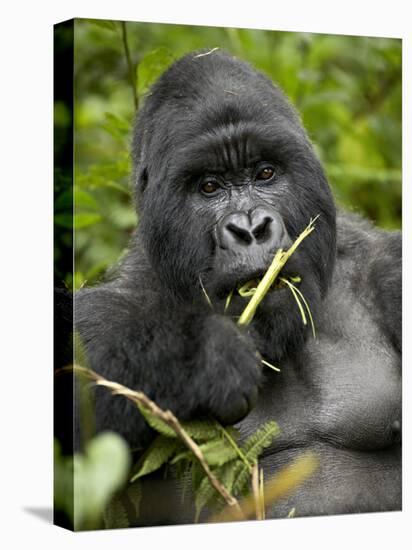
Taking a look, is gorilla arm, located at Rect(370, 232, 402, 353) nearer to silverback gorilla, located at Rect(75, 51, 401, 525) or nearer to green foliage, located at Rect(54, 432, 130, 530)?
silverback gorilla, located at Rect(75, 51, 401, 525)

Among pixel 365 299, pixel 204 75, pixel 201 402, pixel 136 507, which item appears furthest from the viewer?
pixel 365 299

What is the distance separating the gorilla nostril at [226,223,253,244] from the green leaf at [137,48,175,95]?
0.89 metres

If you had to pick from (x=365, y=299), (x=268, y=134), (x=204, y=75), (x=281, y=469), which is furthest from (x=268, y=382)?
(x=204, y=75)

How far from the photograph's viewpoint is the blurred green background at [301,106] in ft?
17.1

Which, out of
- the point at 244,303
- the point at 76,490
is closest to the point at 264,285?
the point at 244,303

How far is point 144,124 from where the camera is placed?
3.83 meters

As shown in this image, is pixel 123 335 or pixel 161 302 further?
pixel 161 302

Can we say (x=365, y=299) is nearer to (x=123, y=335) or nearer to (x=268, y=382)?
(x=268, y=382)

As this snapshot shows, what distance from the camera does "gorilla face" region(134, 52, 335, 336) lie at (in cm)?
355

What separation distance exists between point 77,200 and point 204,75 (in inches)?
31.4

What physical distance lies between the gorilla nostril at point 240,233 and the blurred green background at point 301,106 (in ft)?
4.82

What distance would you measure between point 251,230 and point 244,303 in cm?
27

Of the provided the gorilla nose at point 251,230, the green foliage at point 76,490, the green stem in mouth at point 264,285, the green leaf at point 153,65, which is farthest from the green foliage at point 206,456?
the green leaf at point 153,65
